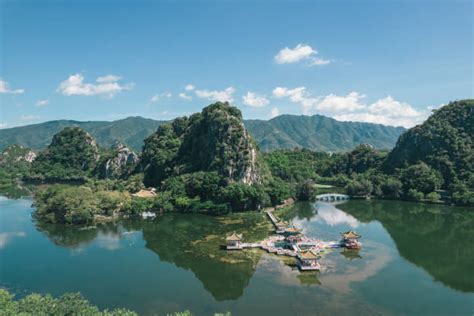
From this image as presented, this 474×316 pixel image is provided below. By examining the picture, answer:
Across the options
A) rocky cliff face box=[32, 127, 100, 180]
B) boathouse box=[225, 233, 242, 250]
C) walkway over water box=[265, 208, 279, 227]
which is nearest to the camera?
boathouse box=[225, 233, 242, 250]

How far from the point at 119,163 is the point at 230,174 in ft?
151

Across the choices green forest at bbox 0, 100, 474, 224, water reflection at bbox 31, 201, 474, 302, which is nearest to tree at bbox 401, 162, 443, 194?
green forest at bbox 0, 100, 474, 224

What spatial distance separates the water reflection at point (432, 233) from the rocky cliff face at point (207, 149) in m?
18.5

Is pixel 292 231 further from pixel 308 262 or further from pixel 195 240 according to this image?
pixel 195 240

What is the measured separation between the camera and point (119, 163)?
9294cm

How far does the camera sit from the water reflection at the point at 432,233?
29750 mm

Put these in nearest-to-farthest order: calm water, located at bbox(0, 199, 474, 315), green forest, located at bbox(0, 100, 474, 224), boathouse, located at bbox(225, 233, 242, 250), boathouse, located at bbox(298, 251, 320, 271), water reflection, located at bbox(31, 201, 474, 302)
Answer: calm water, located at bbox(0, 199, 474, 315) < water reflection, located at bbox(31, 201, 474, 302) < boathouse, located at bbox(298, 251, 320, 271) < boathouse, located at bbox(225, 233, 242, 250) < green forest, located at bbox(0, 100, 474, 224)

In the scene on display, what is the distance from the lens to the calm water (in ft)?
77.6

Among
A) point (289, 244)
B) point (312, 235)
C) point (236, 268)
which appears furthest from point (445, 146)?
point (236, 268)

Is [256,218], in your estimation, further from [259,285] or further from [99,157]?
[99,157]

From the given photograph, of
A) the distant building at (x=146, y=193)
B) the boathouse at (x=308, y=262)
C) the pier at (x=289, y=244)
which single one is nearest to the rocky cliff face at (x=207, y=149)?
the distant building at (x=146, y=193)

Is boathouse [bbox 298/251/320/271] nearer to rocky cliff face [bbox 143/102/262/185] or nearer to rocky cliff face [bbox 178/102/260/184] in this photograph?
rocky cliff face [bbox 143/102/262/185]

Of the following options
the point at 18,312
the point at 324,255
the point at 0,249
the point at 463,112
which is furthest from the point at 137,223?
the point at 463,112

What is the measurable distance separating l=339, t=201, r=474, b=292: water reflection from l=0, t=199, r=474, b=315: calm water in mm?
118
